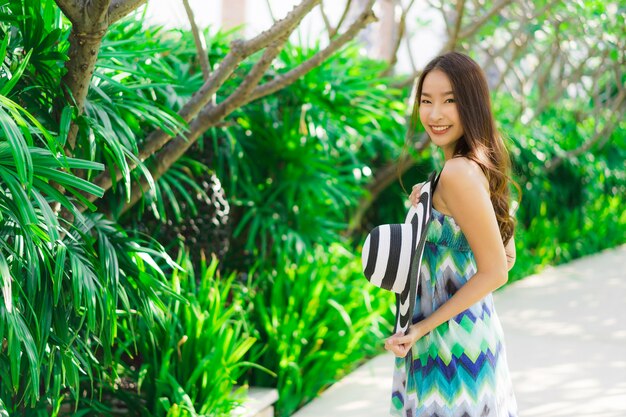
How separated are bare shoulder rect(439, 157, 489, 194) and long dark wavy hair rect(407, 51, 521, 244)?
0.05 meters


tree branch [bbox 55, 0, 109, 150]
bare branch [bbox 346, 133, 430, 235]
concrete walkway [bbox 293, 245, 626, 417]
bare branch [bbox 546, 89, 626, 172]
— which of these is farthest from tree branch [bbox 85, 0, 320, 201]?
bare branch [bbox 546, 89, 626, 172]

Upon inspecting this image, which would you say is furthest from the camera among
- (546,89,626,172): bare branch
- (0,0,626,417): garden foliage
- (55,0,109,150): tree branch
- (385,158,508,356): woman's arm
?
(546,89,626,172): bare branch

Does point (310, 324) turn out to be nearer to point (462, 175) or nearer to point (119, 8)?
point (119, 8)

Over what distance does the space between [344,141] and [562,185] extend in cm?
411

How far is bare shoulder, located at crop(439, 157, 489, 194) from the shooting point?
2.00 meters

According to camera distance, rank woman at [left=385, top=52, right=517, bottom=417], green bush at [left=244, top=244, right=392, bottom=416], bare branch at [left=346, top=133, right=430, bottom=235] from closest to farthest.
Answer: woman at [left=385, top=52, right=517, bottom=417] → green bush at [left=244, top=244, right=392, bottom=416] → bare branch at [left=346, top=133, right=430, bottom=235]

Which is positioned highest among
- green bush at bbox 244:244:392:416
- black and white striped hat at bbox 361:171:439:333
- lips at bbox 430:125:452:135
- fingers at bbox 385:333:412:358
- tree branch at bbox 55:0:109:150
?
tree branch at bbox 55:0:109:150

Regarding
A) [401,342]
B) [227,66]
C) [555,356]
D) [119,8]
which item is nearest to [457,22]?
[555,356]

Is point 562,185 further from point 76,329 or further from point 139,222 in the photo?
point 76,329

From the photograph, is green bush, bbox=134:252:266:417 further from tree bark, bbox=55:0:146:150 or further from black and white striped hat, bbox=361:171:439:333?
black and white striped hat, bbox=361:171:439:333

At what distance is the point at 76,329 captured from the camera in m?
2.53

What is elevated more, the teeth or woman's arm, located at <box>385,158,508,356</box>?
the teeth

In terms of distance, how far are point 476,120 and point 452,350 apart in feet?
1.88

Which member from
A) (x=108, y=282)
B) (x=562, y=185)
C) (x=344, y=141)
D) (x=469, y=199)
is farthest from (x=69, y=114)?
(x=562, y=185)
